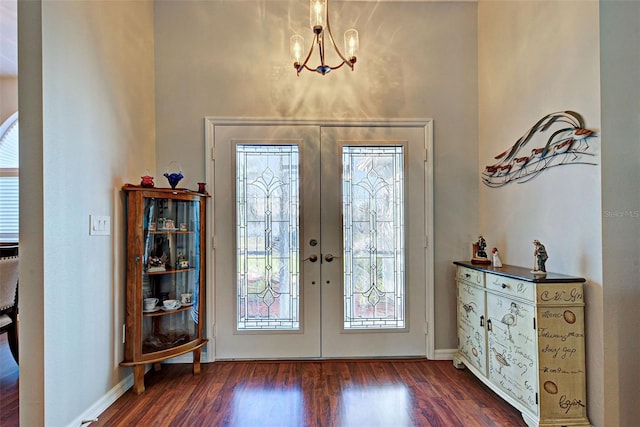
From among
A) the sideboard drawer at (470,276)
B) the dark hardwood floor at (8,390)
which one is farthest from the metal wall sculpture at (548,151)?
the dark hardwood floor at (8,390)

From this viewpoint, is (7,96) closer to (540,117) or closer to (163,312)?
(163,312)

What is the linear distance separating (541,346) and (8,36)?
207 inches

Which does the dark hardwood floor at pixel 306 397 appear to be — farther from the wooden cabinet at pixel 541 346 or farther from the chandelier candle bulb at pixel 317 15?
the chandelier candle bulb at pixel 317 15

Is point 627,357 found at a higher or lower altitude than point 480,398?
higher

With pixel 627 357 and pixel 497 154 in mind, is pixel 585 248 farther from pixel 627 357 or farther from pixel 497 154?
pixel 497 154

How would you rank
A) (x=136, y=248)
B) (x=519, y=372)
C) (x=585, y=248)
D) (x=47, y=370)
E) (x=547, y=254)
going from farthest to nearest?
1. (x=136, y=248)
2. (x=547, y=254)
3. (x=519, y=372)
4. (x=585, y=248)
5. (x=47, y=370)

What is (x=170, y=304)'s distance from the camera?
8.42 ft

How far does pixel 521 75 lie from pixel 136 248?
126 inches

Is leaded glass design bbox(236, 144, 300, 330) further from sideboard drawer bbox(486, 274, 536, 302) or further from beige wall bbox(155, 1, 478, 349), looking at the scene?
sideboard drawer bbox(486, 274, 536, 302)

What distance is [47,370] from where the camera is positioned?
5.69 ft

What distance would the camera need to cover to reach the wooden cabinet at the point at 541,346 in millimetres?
1838

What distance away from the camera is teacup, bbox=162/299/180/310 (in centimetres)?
255

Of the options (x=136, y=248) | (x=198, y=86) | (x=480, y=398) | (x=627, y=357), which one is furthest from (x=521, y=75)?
(x=136, y=248)

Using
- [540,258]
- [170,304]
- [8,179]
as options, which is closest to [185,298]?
[170,304]
